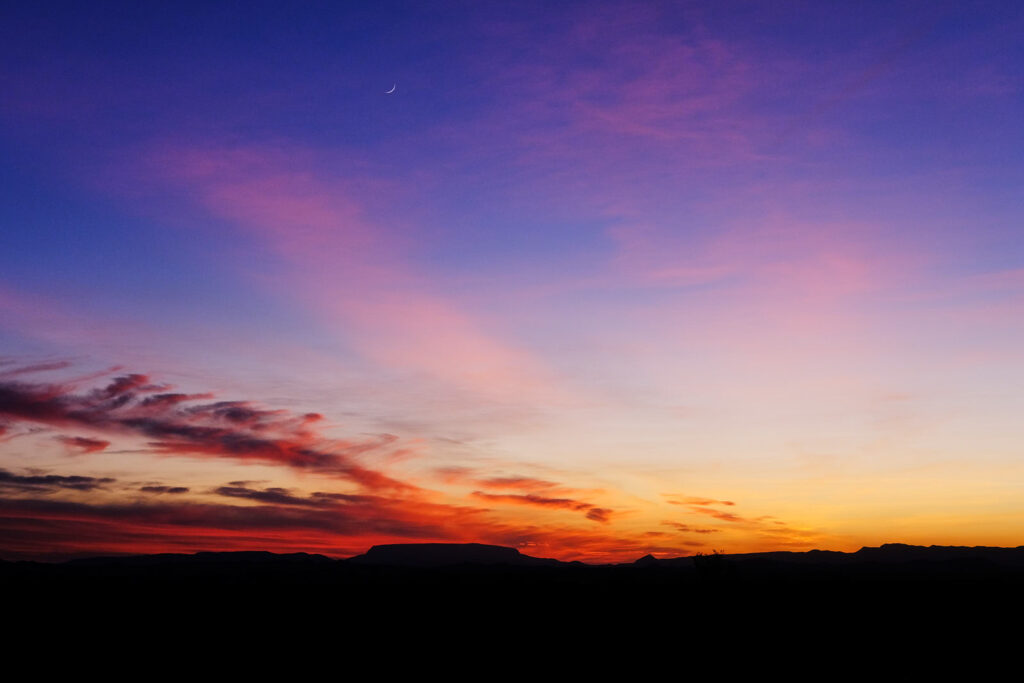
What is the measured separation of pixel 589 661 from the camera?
44.4 meters

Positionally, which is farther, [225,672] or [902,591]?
[902,591]

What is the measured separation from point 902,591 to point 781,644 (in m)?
48.2

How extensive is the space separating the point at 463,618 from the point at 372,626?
8.20 m

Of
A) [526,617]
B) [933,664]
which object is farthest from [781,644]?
[526,617]

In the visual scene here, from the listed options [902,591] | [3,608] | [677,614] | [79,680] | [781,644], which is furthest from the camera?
[902,591]

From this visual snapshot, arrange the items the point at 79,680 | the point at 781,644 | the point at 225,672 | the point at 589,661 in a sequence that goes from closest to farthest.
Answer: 1. the point at 79,680
2. the point at 225,672
3. the point at 589,661
4. the point at 781,644

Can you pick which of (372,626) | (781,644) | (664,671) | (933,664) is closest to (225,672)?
(372,626)

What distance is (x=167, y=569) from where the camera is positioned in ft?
535

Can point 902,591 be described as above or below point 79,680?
above

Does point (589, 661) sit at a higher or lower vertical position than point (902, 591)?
lower

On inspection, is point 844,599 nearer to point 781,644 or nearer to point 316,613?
point 781,644

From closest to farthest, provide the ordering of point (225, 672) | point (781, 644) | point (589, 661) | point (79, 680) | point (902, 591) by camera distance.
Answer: point (79, 680), point (225, 672), point (589, 661), point (781, 644), point (902, 591)

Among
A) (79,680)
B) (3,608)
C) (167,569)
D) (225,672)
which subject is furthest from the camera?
(167,569)

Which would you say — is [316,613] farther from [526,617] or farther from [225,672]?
[225,672]
